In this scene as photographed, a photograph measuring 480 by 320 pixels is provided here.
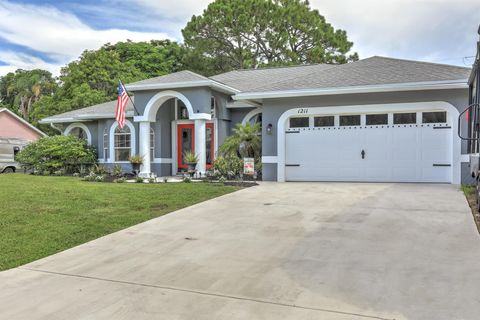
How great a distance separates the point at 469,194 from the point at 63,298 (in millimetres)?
9010

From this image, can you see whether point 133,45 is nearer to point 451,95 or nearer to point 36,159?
point 36,159

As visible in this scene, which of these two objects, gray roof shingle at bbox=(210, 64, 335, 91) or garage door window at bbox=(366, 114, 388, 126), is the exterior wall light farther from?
gray roof shingle at bbox=(210, 64, 335, 91)

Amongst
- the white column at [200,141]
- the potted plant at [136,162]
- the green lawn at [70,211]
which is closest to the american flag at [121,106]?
the potted plant at [136,162]

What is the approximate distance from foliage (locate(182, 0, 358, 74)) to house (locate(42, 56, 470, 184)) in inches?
669

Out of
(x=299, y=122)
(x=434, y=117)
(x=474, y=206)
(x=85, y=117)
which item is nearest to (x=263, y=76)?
(x=299, y=122)

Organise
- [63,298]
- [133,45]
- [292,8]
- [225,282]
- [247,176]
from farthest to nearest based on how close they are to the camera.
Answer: [133,45]
[292,8]
[247,176]
[225,282]
[63,298]

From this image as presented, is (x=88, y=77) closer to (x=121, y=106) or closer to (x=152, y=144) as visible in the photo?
(x=152, y=144)

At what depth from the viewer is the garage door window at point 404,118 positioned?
1214 centimetres

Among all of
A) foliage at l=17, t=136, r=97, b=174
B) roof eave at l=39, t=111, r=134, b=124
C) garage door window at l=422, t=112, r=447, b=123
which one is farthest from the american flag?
garage door window at l=422, t=112, r=447, b=123

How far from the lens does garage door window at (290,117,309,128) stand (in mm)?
13408

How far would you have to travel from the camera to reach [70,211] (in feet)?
26.2

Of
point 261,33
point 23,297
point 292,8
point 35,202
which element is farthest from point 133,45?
point 23,297

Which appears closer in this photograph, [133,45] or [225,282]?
[225,282]

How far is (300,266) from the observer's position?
4.57 meters
